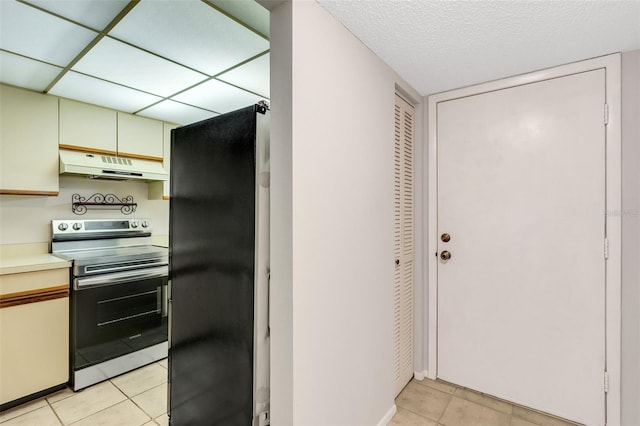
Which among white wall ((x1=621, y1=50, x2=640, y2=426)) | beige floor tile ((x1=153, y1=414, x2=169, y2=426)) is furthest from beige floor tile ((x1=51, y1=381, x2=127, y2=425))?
white wall ((x1=621, y1=50, x2=640, y2=426))

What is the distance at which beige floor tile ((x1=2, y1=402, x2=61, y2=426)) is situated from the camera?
6.65 feet

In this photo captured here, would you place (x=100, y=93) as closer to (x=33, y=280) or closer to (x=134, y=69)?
(x=134, y=69)

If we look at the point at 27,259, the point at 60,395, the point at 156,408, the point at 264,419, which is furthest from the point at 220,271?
the point at 27,259

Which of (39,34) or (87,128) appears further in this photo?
→ (87,128)

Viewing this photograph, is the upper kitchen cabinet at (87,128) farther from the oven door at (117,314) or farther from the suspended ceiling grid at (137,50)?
the oven door at (117,314)

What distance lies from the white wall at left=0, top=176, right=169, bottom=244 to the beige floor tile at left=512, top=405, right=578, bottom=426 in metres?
3.80

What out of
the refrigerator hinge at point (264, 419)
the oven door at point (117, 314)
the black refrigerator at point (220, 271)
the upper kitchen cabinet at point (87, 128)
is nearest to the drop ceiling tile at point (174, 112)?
the upper kitchen cabinet at point (87, 128)

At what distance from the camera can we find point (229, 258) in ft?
4.70

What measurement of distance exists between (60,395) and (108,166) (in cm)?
187

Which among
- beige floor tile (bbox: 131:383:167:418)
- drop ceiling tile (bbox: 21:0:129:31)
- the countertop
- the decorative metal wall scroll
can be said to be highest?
drop ceiling tile (bbox: 21:0:129:31)

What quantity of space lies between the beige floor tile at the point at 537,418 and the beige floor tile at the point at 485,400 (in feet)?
0.15

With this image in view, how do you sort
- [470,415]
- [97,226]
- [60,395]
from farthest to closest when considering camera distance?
[97,226]
[60,395]
[470,415]

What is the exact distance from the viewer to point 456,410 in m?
2.13

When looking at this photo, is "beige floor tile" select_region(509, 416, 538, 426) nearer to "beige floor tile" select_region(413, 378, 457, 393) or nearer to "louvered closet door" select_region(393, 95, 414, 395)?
"beige floor tile" select_region(413, 378, 457, 393)
